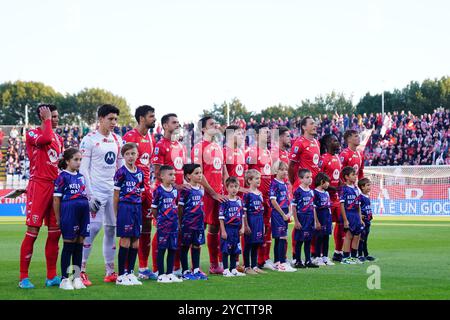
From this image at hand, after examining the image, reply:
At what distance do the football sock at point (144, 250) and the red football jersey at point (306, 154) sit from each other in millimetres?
3563

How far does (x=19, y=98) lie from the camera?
10106 cm

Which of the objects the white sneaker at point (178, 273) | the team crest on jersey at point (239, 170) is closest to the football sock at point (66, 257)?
the white sneaker at point (178, 273)

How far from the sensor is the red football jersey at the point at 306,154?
1327 centimetres

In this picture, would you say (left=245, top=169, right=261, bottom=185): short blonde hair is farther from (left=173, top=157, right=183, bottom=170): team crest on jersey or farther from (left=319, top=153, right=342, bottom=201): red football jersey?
(left=319, top=153, right=342, bottom=201): red football jersey

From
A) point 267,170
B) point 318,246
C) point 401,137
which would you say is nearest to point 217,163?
point 267,170

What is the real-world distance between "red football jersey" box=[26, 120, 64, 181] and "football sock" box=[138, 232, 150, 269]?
6.07ft

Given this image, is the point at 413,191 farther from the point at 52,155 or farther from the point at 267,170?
the point at 52,155

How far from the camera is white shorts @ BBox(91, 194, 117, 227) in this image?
10.3 metres

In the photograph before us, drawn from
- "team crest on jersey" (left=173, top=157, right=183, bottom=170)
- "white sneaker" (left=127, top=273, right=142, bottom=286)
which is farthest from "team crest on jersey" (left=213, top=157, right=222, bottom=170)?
"white sneaker" (left=127, top=273, right=142, bottom=286)

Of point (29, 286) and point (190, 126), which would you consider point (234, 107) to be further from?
point (29, 286)

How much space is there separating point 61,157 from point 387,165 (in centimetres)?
3021

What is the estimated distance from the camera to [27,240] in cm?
970

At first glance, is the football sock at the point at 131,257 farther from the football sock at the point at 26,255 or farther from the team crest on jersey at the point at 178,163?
the team crest on jersey at the point at 178,163
